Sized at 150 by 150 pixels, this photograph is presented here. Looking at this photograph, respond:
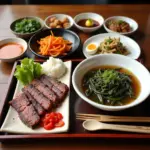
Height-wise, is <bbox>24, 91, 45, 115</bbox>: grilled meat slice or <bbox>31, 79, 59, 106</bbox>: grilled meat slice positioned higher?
<bbox>31, 79, 59, 106</bbox>: grilled meat slice

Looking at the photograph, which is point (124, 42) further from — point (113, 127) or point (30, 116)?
point (30, 116)

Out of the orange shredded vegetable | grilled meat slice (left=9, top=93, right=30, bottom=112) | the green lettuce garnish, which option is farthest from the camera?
the orange shredded vegetable

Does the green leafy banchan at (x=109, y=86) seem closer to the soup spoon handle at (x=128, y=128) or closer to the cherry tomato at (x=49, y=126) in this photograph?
the soup spoon handle at (x=128, y=128)

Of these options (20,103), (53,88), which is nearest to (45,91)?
(53,88)

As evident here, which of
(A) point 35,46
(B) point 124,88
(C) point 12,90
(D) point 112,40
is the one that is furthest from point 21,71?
(D) point 112,40

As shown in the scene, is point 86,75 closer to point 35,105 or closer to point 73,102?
point 73,102

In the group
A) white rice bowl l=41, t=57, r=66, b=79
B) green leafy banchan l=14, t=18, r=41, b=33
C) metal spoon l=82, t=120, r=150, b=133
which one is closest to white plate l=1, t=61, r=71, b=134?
metal spoon l=82, t=120, r=150, b=133

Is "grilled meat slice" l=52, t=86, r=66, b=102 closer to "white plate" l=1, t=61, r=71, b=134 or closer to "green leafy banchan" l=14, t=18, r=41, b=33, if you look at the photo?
"white plate" l=1, t=61, r=71, b=134
